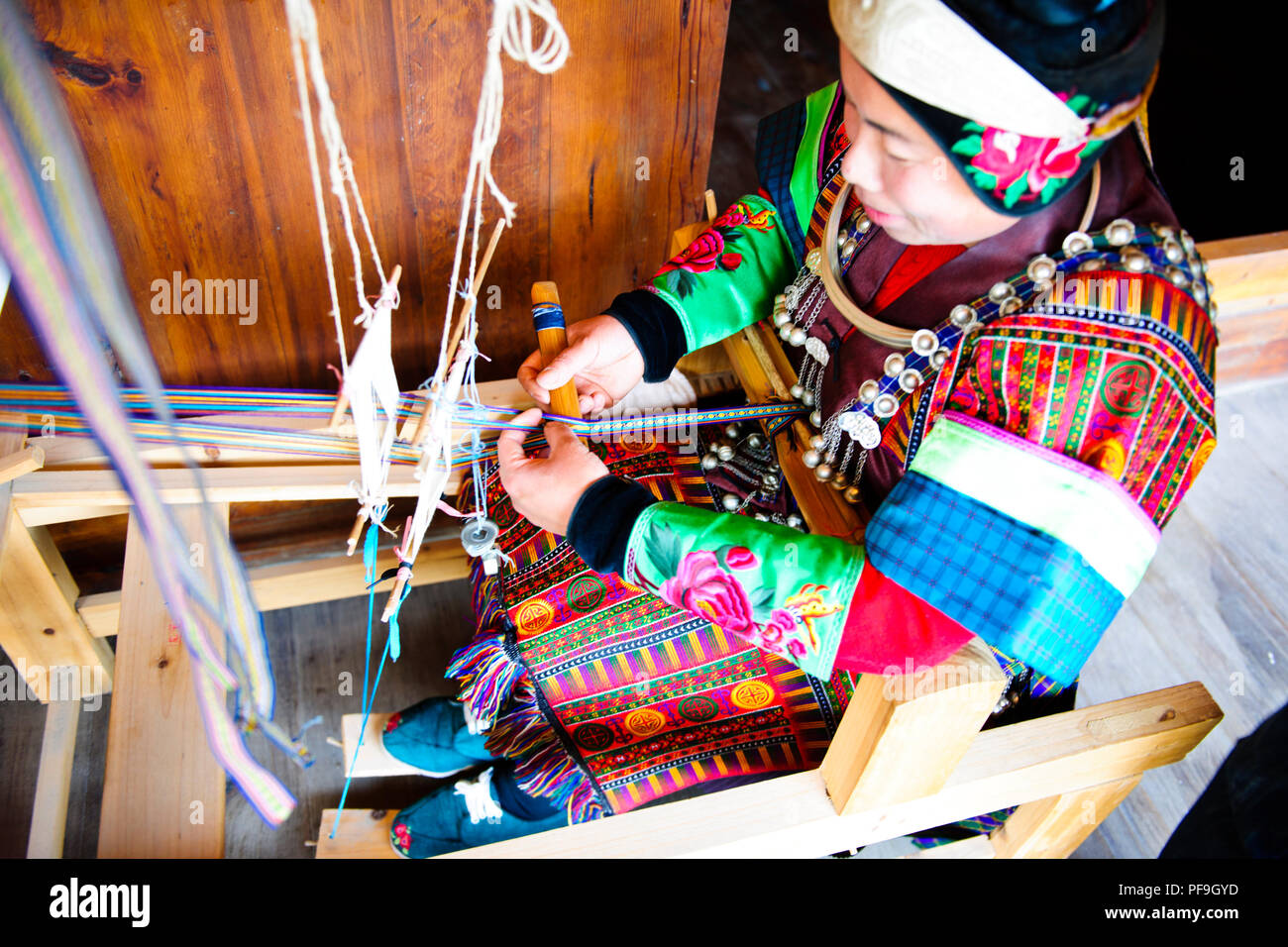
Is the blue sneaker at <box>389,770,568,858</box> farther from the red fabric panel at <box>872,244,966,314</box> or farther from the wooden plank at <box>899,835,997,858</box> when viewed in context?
the red fabric panel at <box>872,244,966,314</box>

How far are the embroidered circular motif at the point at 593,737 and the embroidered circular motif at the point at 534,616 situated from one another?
0.45ft

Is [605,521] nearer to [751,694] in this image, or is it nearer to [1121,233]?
[751,694]

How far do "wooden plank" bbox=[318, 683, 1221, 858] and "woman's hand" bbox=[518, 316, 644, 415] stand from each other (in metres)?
0.54

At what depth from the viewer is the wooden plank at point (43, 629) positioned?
4.37 ft

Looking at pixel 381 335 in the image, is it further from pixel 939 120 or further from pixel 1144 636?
pixel 1144 636

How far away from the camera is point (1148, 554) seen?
0.88m

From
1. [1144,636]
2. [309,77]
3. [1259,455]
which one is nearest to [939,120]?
[309,77]

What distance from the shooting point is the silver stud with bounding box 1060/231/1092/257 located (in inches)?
34.9

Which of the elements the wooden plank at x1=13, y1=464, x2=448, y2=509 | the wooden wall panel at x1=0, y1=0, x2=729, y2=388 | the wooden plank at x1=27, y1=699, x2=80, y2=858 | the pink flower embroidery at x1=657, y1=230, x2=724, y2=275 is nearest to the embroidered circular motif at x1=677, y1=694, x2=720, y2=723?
the wooden plank at x1=13, y1=464, x2=448, y2=509

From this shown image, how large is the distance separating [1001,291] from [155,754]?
1062mm

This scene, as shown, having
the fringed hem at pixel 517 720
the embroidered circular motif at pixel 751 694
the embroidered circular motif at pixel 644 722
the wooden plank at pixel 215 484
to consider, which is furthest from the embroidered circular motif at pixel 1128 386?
the wooden plank at pixel 215 484

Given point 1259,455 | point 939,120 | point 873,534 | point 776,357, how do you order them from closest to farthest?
1. point 939,120
2. point 873,534
3. point 776,357
4. point 1259,455

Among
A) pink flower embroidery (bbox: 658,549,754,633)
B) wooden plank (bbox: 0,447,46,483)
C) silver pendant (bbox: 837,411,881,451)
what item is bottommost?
wooden plank (bbox: 0,447,46,483)

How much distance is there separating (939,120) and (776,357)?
1.75 ft
